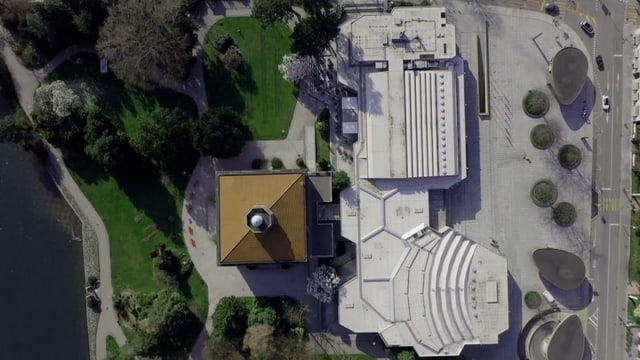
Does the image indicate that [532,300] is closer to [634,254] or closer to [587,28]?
[634,254]

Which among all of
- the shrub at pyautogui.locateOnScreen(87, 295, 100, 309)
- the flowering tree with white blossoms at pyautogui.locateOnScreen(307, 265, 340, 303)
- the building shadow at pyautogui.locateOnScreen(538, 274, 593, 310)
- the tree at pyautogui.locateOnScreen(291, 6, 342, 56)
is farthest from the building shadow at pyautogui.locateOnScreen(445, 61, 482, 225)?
the shrub at pyautogui.locateOnScreen(87, 295, 100, 309)

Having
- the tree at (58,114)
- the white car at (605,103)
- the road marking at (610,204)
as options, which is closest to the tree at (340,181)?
the tree at (58,114)

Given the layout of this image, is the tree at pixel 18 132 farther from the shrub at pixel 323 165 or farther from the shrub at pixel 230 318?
the shrub at pixel 323 165

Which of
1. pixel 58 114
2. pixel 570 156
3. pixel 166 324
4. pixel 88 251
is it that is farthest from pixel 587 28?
pixel 88 251

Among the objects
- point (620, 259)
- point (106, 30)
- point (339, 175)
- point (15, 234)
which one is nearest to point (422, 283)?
point (339, 175)

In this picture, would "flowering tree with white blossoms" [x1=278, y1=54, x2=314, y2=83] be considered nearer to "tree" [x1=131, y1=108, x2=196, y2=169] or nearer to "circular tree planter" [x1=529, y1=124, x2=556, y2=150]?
"tree" [x1=131, y1=108, x2=196, y2=169]
